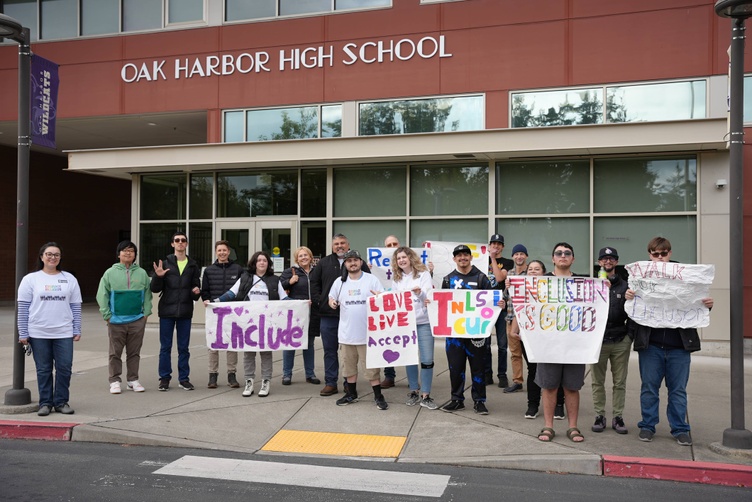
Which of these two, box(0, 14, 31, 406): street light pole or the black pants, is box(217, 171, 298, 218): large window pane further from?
the black pants

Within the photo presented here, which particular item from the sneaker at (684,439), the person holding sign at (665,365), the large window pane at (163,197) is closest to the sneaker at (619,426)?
the person holding sign at (665,365)

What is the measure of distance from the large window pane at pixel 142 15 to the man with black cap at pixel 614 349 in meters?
13.7

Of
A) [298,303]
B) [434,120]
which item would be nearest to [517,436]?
[298,303]

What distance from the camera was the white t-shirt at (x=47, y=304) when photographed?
294 inches

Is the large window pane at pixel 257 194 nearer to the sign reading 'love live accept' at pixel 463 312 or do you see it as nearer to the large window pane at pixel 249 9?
the large window pane at pixel 249 9

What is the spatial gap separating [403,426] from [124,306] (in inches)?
153

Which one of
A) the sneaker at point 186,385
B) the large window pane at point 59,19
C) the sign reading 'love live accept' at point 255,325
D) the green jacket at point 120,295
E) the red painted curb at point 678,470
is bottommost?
the red painted curb at point 678,470

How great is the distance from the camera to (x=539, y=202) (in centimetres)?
1373

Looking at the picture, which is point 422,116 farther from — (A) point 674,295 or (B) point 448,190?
(A) point 674,295

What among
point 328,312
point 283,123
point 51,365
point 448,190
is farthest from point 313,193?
point 51,365

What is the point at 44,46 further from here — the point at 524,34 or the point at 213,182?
the point at 524,34

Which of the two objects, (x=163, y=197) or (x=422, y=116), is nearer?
(x=422, y=116)

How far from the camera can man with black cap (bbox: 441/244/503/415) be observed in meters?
7.47

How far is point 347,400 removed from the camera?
8016 mm
